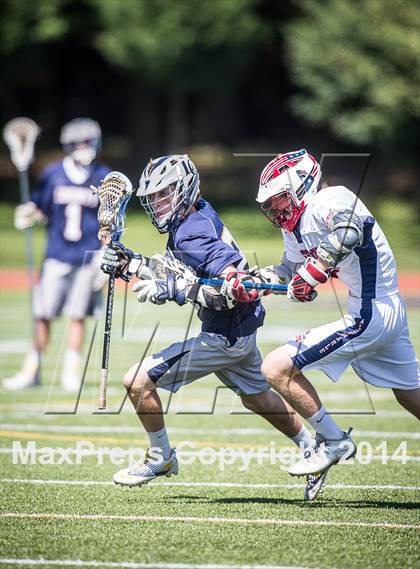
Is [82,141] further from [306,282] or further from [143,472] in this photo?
[306,282]

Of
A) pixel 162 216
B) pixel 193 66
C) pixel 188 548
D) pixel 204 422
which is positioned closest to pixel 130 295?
pixel 204 422

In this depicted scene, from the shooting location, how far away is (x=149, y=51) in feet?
102

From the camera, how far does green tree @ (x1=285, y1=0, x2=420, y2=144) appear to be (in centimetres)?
2682

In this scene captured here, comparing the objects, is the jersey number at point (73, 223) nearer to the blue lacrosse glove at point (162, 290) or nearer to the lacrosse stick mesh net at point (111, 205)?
the lacrosse stick mesh net at point (111, 205)

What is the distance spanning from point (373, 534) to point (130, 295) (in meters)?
13.1

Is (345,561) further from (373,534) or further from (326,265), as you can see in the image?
(326,265)

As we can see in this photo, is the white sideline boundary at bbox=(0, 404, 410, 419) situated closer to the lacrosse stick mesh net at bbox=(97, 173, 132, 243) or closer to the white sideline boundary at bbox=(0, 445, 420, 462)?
the white sideline boundary at bbox=(0, 445, 420, 462)

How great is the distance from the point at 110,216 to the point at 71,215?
446 centimetres

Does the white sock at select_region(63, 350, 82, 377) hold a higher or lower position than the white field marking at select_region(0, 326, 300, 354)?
higher

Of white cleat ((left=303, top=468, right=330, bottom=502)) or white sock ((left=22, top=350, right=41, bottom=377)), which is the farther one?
white sock ((left=22, top=350, right=41, bottom=377))

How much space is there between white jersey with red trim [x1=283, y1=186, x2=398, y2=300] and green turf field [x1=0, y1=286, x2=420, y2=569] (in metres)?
1.26

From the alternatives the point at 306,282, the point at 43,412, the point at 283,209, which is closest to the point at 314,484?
the point at 306,282

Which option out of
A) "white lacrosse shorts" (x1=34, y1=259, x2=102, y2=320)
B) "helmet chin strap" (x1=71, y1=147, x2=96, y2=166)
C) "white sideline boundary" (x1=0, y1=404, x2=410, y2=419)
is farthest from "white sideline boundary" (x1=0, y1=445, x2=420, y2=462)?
"helmet chin strap" (x1=71, y1=147, x2=96, y2=166)

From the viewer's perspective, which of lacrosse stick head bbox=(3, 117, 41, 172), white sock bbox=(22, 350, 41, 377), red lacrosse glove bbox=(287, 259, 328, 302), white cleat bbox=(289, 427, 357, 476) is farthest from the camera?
lacrosse stick head bbox=(3, 117, 41, 172)
